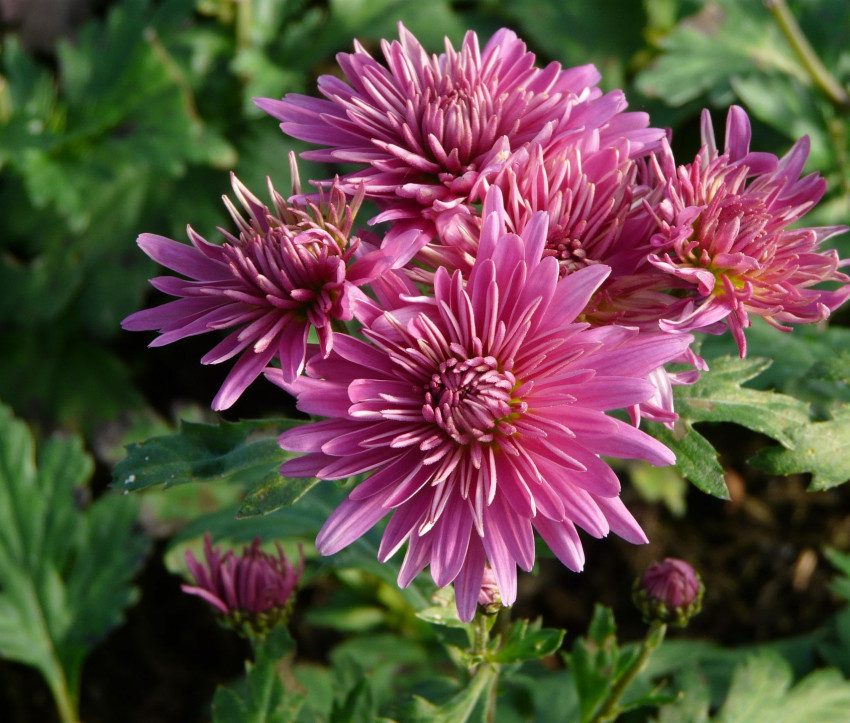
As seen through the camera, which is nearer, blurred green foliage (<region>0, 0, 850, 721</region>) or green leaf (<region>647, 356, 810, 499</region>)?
green leaf (<region>647, 356, 810, 499</region>)

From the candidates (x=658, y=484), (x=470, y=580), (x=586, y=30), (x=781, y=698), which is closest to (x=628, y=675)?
(x=781, y=698)

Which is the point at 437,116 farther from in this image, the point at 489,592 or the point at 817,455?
the point at 817,455

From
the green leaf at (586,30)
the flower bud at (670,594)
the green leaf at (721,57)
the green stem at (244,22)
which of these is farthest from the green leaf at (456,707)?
the green stem at (244,22)

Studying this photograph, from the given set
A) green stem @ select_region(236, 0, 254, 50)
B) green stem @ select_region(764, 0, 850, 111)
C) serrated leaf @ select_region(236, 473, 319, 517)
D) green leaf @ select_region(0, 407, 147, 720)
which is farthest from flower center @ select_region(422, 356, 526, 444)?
green stem @ select_region(236, 0, 254, 50)

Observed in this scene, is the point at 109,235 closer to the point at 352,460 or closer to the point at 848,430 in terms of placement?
the point at 352,460

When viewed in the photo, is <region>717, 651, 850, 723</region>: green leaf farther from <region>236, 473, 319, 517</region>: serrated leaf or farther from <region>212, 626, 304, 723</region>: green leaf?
<region>236, 473, 319, 517</region>: serrated leaf

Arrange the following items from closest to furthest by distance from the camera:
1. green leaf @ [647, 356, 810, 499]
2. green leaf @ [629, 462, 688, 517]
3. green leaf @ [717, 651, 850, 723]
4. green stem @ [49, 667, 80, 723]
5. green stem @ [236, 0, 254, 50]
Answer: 1. green leaf @ [647, 356, 810, 499]
2. green leaf @ [717, 651, 850, 723]
3. green stem @ [49, 667, 80, 723]
4. green leaf @ [629, 462, 688, 517]
5. green stem @ [236, 0, 254, 50]

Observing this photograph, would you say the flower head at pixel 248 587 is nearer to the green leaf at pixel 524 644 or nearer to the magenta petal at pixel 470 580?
the green leaf at pixel 524 644
